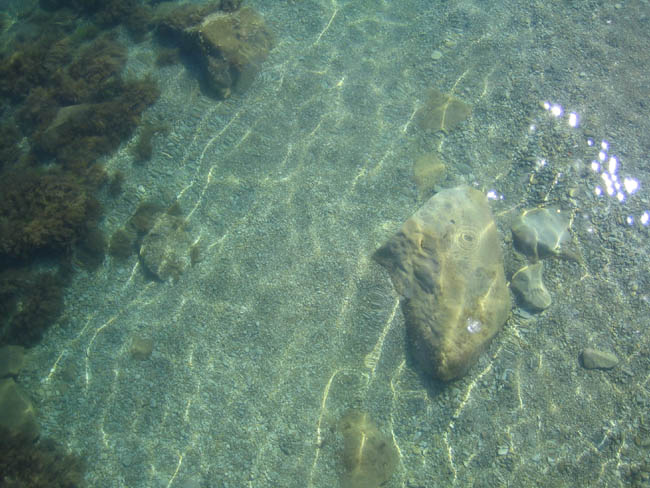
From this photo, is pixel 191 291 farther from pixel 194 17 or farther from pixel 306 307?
pixel 194 17

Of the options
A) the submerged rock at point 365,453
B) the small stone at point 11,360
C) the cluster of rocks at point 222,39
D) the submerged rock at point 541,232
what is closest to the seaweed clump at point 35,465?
the small stone at point 11,360

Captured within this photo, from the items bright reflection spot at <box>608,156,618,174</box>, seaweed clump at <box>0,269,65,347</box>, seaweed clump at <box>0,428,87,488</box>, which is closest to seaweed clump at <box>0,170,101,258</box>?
seaweed clump at <box>0,269,65,347</box>

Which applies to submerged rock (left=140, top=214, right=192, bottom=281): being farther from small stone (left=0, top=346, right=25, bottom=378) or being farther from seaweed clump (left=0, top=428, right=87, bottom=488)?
seaweed clump (left=0, top=428, right=87, bottom=488)

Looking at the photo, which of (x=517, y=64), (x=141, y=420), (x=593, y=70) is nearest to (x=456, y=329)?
(x=141, y=420)

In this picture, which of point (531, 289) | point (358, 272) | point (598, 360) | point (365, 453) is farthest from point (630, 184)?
point (365, 453)

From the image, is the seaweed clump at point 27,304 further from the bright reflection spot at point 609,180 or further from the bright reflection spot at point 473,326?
the bright reflection spot at point 609,180

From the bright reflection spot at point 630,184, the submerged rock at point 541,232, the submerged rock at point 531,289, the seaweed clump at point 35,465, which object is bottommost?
the seaweed clump at point 35,465

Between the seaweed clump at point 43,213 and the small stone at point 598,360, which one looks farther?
the seaweed clump at point 43,213
